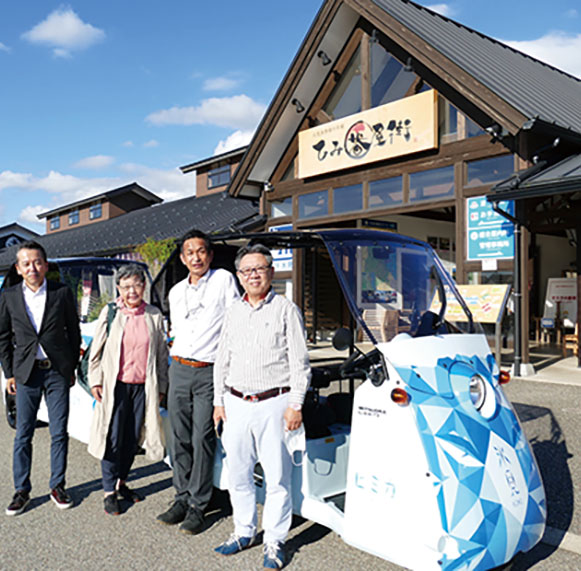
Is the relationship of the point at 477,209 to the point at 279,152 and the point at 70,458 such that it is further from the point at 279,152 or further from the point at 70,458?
the point at 70,458

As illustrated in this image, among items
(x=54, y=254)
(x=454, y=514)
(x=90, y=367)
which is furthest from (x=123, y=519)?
(x=54, y=254)

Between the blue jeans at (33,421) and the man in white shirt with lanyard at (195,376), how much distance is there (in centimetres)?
98

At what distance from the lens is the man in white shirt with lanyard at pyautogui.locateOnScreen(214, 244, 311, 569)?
3.47m

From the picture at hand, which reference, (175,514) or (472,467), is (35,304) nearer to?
(175,514)

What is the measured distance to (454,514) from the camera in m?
2.87

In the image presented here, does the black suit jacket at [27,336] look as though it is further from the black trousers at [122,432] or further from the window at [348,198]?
the window at [348,198]

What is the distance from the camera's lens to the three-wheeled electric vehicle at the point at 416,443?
291cm

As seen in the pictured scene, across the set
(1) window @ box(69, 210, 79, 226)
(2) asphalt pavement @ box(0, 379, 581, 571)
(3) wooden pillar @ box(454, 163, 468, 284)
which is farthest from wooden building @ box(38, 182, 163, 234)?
(2) asphalt pavement @ box(0, 379, 581, 571)

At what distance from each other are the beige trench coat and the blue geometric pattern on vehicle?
2.12 metres

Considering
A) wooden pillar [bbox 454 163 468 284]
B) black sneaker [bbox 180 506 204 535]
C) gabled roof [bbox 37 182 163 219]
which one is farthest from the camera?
gabled roof [bbox 37 182 163 219]

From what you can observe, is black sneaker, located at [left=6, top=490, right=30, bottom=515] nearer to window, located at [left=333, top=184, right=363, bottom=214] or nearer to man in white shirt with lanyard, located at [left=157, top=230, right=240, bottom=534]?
man in white shirt with lanyard, located at [left=157, top=230, right=240, bottom=534]

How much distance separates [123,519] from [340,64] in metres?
12.3

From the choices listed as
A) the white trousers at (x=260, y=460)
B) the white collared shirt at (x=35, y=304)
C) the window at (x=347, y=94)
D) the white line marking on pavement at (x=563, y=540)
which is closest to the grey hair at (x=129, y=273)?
the white collared shirt at (x=35, y=304)

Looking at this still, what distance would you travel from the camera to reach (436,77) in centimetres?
1184
